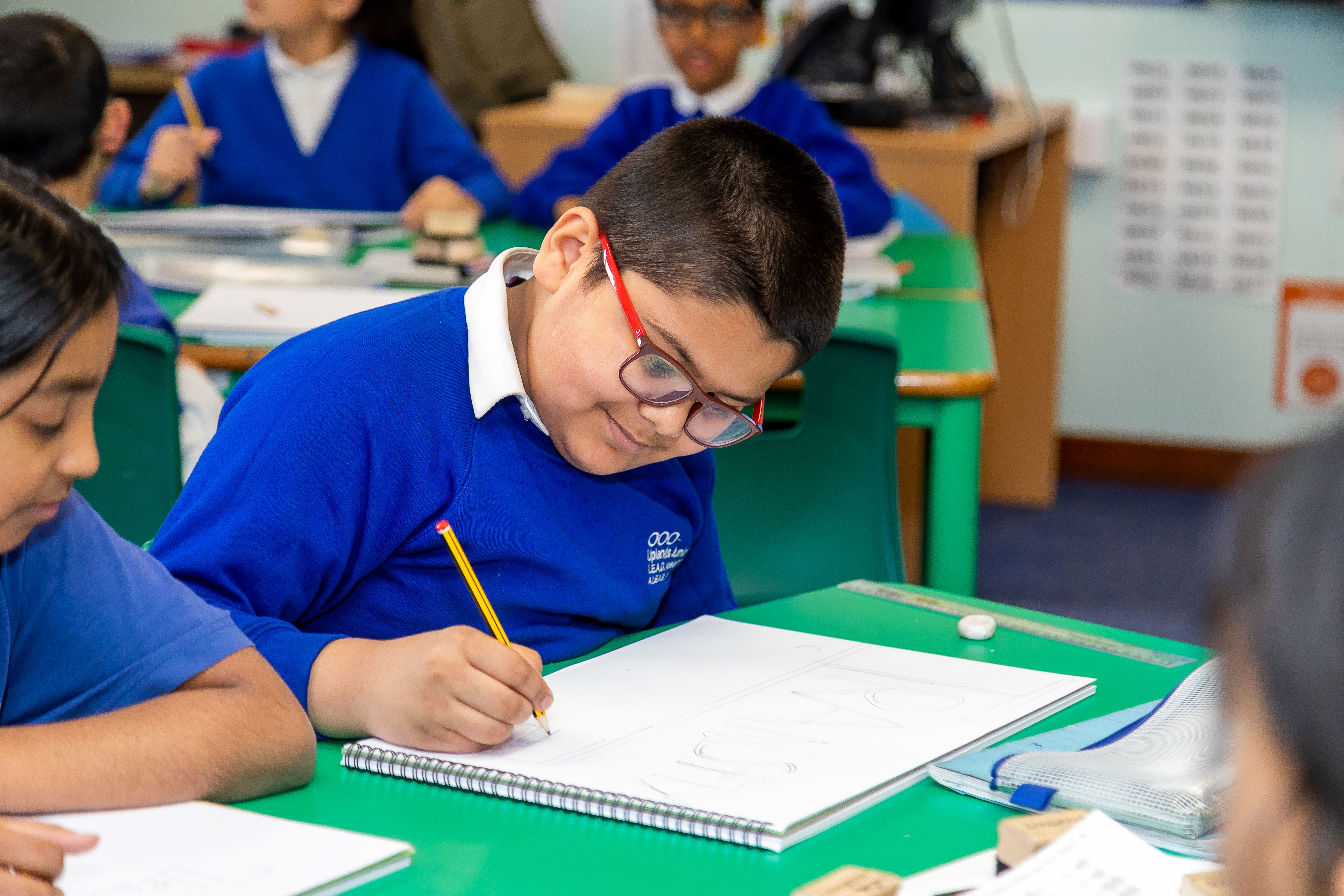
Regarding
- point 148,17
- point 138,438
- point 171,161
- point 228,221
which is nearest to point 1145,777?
point 138,438

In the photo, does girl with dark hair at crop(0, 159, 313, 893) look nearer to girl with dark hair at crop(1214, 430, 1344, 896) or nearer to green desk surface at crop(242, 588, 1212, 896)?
green desk surface at crop(242, 588, 1212, 896)

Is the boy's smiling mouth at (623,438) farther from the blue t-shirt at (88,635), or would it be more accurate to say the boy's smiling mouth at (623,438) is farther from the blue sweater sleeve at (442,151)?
the blue sweater sleeve at (442,151)

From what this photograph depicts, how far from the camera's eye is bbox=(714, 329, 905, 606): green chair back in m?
1.79

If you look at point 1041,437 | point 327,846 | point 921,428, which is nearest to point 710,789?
point 327,846

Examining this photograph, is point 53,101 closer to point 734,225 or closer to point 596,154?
point 596,154

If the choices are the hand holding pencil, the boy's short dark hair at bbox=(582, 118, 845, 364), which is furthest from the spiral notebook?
the hand holding pencil

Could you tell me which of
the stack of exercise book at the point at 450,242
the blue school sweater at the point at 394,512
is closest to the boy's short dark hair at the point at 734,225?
the blue school sweater at the point at 394,512

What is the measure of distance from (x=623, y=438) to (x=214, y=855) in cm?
43

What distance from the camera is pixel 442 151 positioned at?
9.90 feet

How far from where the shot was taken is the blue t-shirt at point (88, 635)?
33.1 inches

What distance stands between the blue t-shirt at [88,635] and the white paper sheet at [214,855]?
9cm

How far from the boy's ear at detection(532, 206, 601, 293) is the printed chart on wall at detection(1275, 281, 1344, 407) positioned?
3.05m

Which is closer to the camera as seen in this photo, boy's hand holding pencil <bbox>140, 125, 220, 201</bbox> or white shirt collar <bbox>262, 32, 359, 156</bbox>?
boy's hand holding pencil <bbox>140, 125, 220, 201</bbox>

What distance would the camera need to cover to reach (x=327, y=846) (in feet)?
2.42
